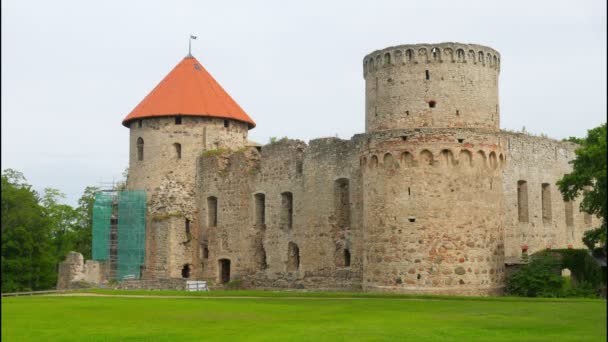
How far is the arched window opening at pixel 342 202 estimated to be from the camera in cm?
3347

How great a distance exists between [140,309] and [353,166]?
12.0m

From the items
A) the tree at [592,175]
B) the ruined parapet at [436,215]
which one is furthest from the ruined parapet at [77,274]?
the tree at [592,175]

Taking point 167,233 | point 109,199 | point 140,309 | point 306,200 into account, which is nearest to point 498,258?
point 306,200

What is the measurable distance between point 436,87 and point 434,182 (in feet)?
12.4

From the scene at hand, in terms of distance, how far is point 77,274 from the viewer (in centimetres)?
3938

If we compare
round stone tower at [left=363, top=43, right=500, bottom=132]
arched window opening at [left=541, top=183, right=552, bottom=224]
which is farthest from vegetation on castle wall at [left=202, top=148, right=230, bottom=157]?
arched window opening at [left=541, top=183, right=552, bottom=224]

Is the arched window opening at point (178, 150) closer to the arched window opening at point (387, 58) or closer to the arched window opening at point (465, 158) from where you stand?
the arched window opening at point (387, 58)

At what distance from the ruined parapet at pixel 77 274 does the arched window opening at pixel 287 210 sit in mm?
10059

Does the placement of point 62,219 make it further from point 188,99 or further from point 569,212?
point 569,212

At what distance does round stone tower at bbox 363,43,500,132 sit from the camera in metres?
29.7

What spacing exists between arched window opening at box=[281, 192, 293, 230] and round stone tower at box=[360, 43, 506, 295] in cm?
715

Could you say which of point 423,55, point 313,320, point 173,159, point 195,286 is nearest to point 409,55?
point 423,55

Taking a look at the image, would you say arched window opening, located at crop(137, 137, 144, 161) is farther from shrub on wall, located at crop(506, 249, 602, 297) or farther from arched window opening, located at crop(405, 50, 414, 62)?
shrub on wall, located at crop(506, 249, 602, 297)

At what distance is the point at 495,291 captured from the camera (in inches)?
1112
